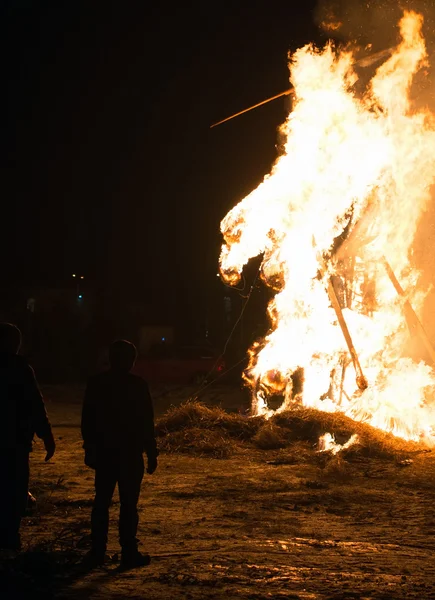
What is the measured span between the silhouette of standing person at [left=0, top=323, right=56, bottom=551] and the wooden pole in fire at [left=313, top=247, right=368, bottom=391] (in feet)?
23.3

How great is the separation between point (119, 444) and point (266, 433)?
6.18 metres

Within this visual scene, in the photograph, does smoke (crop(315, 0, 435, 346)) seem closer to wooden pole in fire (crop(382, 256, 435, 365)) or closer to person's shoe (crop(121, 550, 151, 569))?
wooden pole in fire (crop(382, 256, 435, 365))

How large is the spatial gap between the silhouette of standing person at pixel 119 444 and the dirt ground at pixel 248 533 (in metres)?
0.26

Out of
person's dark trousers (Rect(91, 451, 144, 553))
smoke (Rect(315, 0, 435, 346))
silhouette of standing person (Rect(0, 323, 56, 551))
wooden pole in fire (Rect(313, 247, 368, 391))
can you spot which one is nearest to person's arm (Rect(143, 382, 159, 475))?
person's dark trousers (Rect(91, 451, 144, 553))

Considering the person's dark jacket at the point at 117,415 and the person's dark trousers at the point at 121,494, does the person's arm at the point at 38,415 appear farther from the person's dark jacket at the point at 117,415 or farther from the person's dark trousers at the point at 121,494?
the person's dark trousers at the point at 121,494

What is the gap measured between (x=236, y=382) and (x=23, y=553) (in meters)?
22.4

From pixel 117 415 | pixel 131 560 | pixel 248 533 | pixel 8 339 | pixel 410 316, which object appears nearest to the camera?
pixel 131 560

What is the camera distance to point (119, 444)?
5.07 meters

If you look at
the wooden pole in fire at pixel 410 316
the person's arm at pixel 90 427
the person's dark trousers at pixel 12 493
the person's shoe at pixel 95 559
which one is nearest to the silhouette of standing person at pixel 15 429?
the person's dark trousers at pixel 12 493

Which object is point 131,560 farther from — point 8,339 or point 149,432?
point 8,339

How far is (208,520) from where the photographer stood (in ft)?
21.7

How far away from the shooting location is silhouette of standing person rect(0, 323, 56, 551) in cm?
527

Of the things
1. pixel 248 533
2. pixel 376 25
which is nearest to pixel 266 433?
pixel 248 533

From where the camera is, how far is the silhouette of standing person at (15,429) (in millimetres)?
5273
